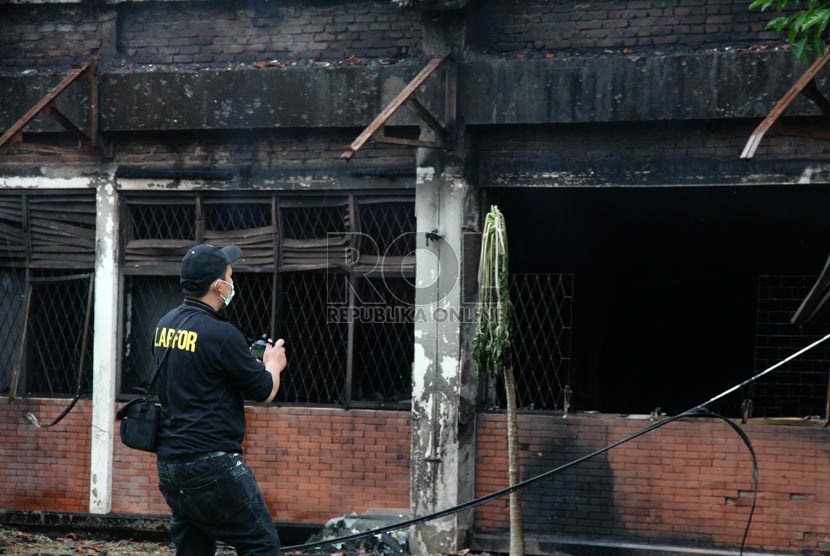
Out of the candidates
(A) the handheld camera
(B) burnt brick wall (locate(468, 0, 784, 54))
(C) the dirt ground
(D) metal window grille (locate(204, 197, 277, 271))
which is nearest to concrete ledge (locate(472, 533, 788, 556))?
(C) the dirt ground

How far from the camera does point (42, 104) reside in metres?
9.22

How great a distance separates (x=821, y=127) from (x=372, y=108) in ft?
11.8

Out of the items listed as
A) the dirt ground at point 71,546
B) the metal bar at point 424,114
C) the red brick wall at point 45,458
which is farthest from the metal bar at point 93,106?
the dirt ground at point 71,546

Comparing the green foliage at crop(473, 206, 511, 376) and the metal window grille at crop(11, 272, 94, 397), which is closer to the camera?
the green foliage at crop(473, 206, 511, 376)

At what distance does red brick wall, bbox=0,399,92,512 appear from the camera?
10.2 metres

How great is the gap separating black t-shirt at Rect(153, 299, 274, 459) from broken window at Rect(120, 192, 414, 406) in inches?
147

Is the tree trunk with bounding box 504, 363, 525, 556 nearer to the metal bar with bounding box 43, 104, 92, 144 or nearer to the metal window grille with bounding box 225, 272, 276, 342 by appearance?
the metal window grille with bounding box 225, 272, 276, 342

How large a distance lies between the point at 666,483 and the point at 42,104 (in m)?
5.96

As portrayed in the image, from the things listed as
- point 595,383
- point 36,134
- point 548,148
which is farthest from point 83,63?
point 595,383

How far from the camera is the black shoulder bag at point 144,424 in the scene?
19.6 ft

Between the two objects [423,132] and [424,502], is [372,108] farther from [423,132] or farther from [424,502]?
[424,502]

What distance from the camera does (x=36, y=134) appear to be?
405 inches

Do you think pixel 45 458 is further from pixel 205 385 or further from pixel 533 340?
pixel 205 385

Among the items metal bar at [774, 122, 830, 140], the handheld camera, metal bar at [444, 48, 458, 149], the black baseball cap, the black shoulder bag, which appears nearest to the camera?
the black shoulder bag
